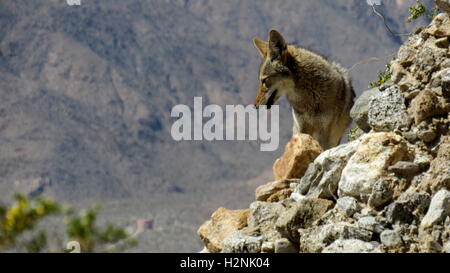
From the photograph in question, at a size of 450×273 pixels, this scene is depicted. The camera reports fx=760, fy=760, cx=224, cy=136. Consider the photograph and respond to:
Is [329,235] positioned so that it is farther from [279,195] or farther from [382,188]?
[279,195]

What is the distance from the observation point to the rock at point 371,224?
821cm

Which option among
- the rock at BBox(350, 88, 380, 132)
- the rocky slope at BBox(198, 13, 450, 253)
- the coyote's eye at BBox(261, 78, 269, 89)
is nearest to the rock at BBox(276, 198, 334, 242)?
the rocky slope at BBox(198, 13, 450, 253)

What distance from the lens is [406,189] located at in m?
8.73

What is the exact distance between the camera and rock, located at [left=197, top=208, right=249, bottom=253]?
10305 millimetres

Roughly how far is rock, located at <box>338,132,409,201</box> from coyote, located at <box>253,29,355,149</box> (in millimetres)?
5190

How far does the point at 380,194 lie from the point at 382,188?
0.27ft

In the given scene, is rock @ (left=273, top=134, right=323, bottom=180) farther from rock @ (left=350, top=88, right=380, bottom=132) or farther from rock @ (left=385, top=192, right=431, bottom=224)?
rock @ (left=385, top=192, right=431, bottom=224)

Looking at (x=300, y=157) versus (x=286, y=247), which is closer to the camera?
(x=286, y=247)

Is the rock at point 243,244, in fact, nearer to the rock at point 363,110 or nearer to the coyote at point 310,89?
the rock at point 363,110

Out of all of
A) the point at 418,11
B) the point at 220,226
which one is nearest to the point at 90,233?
the point at 220,226

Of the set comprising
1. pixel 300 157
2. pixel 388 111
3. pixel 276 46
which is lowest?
pixel 300 157

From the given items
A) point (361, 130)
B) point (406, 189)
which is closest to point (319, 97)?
point (361, 130)

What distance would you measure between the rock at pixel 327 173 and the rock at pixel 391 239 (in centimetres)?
141

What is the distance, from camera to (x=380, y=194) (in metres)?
8.70
